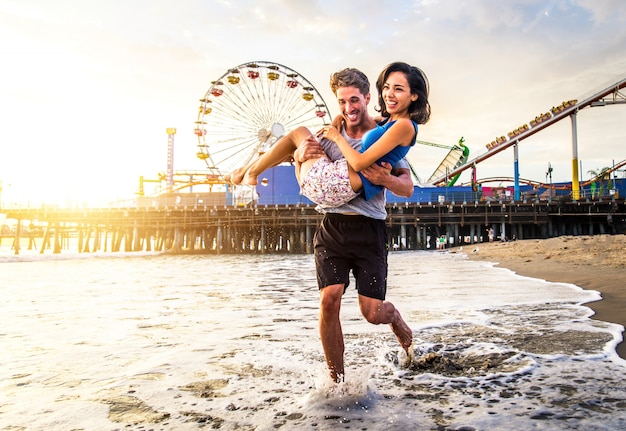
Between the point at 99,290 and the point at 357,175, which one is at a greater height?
the point at 357,175

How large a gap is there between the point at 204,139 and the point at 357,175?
3584cm

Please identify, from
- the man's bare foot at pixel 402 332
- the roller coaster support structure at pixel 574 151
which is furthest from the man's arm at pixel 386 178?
the roller coaster support structure at pixel 574 151

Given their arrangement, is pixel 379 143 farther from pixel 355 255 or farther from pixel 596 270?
pixel 596 270

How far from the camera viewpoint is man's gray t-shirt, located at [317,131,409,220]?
246 cm

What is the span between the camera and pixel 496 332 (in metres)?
3.62

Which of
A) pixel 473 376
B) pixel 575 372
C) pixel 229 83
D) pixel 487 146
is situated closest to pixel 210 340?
pixel 473 376

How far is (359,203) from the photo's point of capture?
247 cm

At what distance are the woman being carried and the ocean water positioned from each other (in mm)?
1060

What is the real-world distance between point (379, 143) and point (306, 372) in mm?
1510

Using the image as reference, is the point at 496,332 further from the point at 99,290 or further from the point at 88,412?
the point at 99,290

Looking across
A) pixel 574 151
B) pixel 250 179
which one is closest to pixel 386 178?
pixel 250 179

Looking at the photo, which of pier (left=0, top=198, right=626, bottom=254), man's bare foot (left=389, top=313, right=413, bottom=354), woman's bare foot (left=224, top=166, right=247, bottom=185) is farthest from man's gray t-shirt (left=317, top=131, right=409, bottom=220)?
pier (left=0, top=198, right=626, bottom=254)

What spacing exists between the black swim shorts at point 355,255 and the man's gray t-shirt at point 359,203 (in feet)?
0.12

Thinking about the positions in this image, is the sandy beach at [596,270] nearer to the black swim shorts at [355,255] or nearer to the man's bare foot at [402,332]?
the man's bare foot at [402,332]
